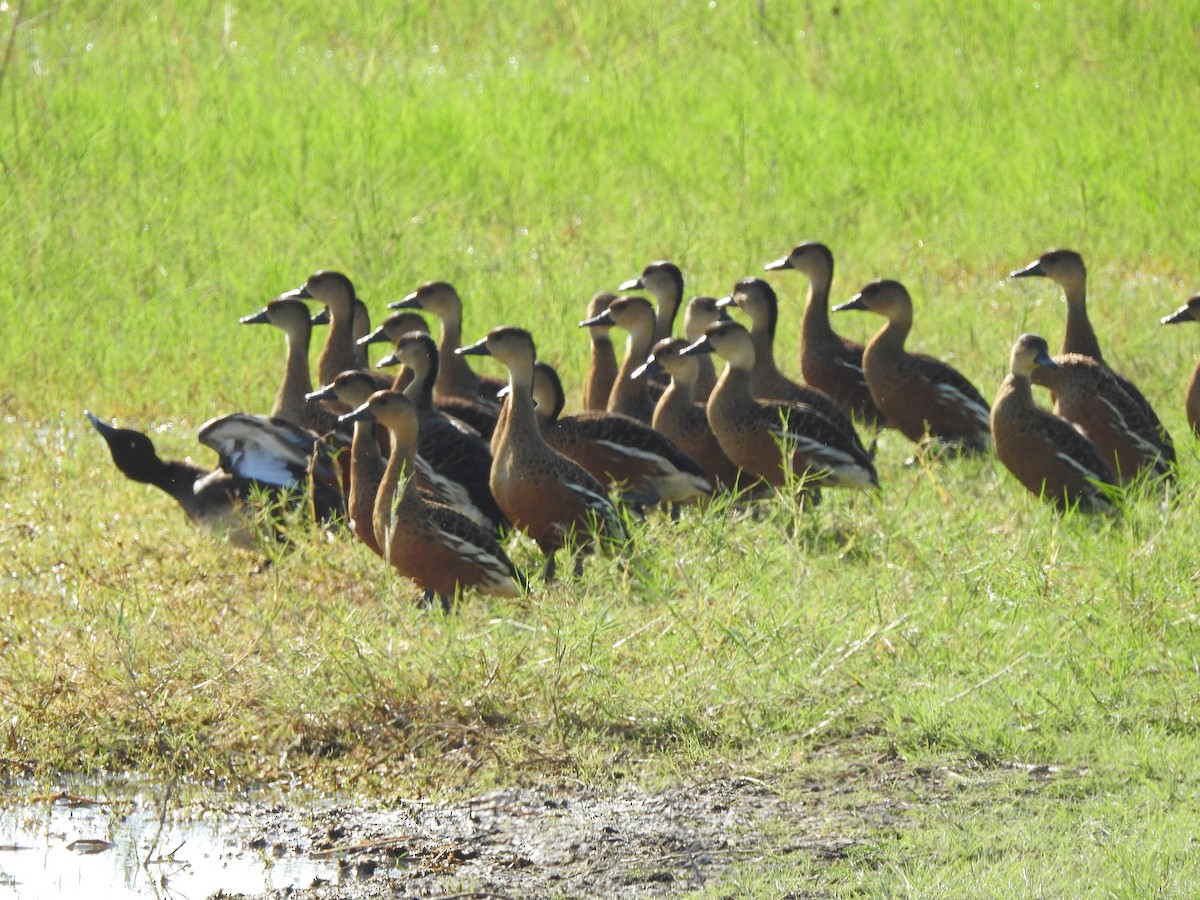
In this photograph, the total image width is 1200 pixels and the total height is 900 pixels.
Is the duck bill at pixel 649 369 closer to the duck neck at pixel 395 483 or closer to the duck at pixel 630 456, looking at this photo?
the duck at pixel 630 456

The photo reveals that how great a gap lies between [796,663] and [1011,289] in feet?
20.0

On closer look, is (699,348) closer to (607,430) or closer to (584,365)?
(607,430)

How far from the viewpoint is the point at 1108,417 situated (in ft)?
25.1

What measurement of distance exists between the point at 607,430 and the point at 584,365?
2.28 metres

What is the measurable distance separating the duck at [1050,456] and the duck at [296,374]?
8.99ft

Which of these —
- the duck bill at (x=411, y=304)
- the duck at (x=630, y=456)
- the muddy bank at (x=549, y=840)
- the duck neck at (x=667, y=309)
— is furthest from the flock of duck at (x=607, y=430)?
the muddy bank at (x=549, y=840)

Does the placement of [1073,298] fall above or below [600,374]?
above

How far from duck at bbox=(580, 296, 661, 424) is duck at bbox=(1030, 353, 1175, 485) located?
1716 millimetres

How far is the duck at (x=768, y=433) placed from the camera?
24.6 ft

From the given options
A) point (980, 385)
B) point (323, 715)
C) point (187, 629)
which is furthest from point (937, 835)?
point (980, 385)

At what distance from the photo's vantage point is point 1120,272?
36.7 feet

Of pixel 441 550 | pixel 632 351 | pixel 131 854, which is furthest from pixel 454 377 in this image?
pixel 131 854

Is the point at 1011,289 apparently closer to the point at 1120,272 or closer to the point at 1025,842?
the point at 1120,272

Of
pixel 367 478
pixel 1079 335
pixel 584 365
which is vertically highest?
pixel 1079 335
